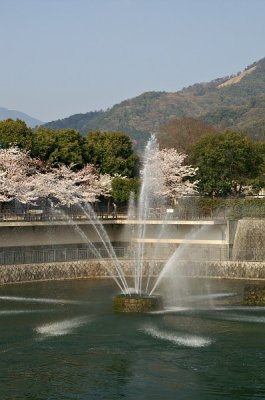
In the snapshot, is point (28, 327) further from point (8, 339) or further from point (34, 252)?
point (34, 252)

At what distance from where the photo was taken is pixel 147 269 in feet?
189

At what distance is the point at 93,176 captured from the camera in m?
78.4

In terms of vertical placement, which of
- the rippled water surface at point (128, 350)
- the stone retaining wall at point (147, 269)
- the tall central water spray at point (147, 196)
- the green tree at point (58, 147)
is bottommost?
the rippled water surface at point (128, 350)

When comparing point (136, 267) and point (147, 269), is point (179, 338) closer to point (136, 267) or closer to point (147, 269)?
point (136, 267)

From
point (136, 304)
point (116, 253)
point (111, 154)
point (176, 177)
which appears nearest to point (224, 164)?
point (176, 177)

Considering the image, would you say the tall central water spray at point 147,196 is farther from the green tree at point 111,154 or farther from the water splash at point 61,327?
the water splash at point 61,327

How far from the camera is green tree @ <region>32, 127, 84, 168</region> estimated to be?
7744 centimetres

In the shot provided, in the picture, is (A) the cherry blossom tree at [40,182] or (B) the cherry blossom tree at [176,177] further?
(B) the cherry blossom tree at [176,177]

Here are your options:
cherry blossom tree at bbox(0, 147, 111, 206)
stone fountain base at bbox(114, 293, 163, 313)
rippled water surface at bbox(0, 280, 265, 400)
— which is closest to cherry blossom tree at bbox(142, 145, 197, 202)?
cherry blossom tree at bbox(0, 147, 111, 206)

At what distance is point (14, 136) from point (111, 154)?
16434 millimetres

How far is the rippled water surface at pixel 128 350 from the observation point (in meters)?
25.7

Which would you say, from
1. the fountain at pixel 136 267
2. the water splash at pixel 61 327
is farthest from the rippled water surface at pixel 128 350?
the fountain at pixel 136 267

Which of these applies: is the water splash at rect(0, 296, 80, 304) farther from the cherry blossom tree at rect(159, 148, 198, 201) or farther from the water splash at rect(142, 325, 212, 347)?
the cherry blossom tree at rect(159, 148, 198, 201)

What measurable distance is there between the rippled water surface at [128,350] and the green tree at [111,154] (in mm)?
41911
